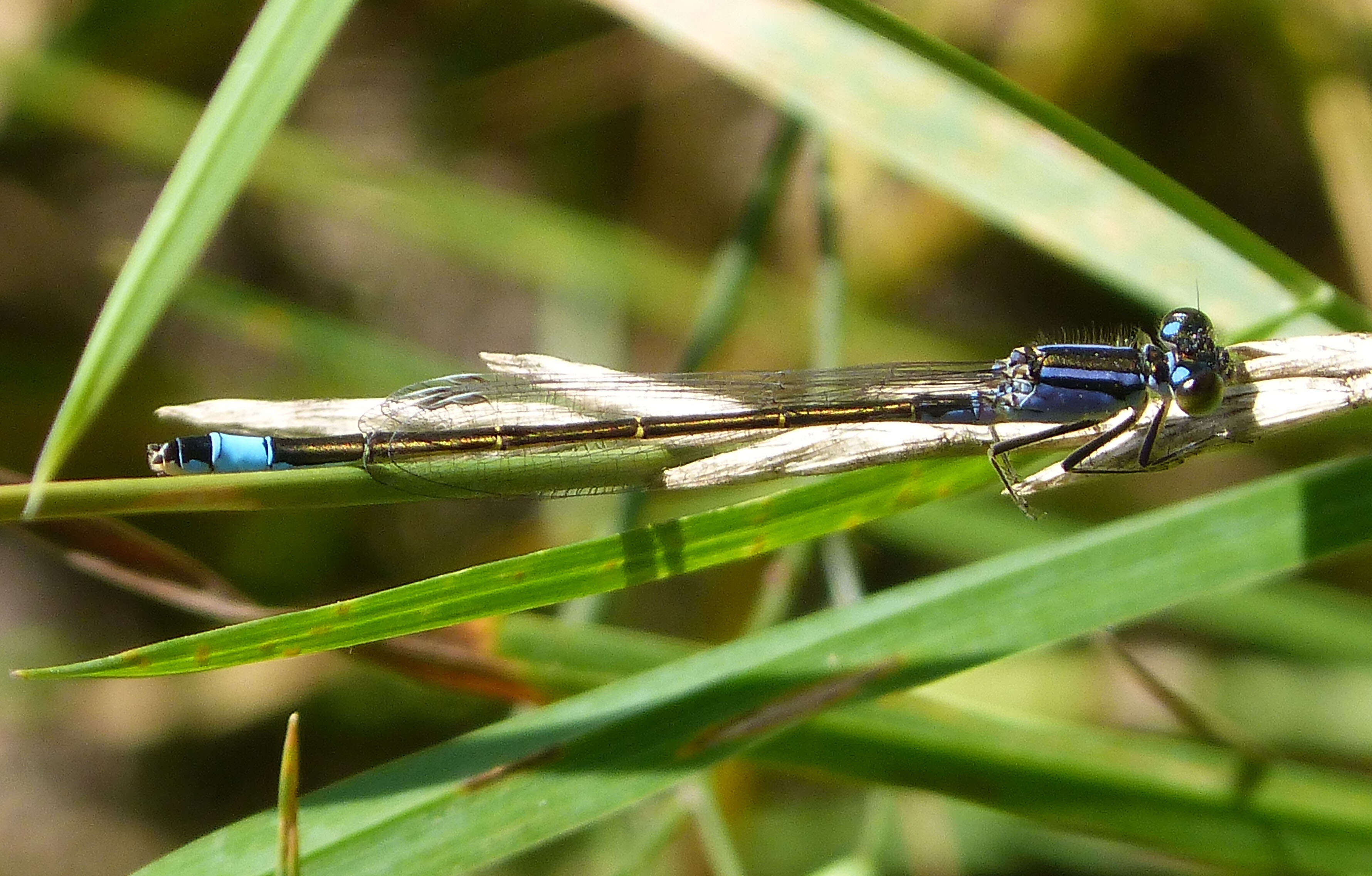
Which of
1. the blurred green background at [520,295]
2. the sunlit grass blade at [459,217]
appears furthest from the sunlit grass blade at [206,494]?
the sunlit grass blade at [459,217]

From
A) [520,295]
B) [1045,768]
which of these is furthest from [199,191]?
[520,295]

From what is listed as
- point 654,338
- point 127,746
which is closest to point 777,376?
point 654,338

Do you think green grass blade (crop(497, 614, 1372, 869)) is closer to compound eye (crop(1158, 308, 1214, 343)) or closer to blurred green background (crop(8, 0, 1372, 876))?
compound eye (crop(1158, 308, 1214, 343))

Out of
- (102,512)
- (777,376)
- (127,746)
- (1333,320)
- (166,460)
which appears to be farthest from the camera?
(127,746)

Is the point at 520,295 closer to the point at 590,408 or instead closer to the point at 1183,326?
the point at 590,408

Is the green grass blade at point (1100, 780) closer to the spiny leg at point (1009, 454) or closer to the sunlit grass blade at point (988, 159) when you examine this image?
the spiny leg at point (1009, 454)

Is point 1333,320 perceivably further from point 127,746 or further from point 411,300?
point 127,746
